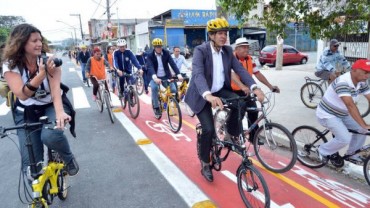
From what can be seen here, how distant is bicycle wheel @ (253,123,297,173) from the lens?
12.5ft

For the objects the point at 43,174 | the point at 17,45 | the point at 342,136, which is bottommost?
the point at 342,136

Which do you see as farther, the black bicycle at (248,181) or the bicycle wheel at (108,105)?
the bicycle wheel at (108,105)

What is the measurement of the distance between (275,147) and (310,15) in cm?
285

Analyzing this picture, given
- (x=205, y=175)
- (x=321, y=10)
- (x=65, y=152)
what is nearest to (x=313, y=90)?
(x=321, y=10)

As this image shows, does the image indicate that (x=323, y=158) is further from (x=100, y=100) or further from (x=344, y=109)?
(x=100, y=100)

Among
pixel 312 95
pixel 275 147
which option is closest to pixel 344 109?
pixel 275 147

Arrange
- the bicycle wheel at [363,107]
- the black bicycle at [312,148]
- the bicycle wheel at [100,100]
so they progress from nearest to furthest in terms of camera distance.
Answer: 1. the black bicycle at [312,148]
2. the bicycle wheel at [363,107]
3. the bicycle wheel at [100,100]

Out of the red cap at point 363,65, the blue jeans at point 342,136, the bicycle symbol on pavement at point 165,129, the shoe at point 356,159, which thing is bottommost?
the bicycle symbol on pavement at point 165,129

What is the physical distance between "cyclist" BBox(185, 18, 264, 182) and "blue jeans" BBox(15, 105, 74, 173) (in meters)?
1.48

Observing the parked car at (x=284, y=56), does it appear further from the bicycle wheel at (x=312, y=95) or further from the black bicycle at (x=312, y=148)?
the black bicycle at (x=312, y=148)

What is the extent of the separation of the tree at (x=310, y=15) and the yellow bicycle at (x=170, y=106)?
6.87 feet

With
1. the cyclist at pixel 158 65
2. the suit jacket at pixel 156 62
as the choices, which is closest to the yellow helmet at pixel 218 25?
the cyclist at pixel 158 65

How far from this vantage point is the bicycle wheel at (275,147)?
381cm

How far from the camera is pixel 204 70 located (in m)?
3.52
